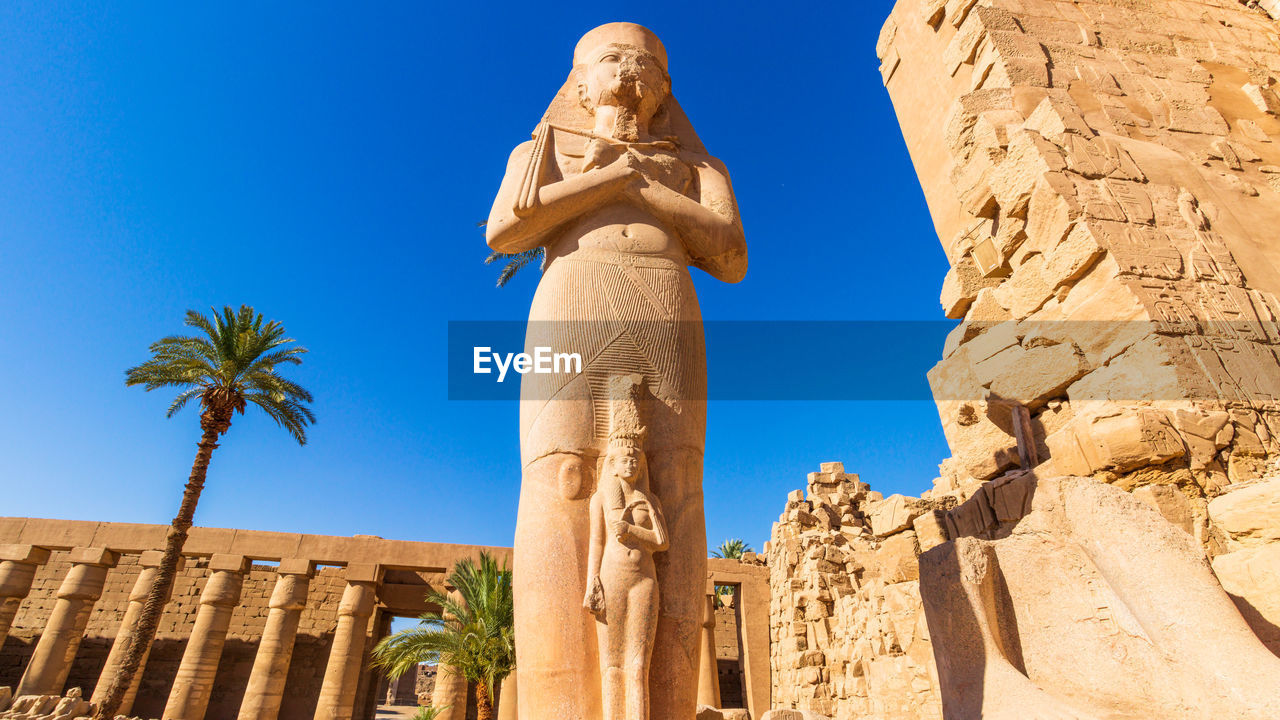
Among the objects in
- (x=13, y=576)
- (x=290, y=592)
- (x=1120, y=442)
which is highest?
(x=13, y=576)

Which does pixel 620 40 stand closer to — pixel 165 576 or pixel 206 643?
pixel 165 576

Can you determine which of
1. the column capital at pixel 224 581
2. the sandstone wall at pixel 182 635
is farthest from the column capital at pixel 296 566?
the sandstone wall at pixel 182 635

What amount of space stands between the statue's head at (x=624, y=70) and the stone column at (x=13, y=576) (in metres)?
18.2

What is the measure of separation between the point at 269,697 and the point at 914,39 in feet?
51.2

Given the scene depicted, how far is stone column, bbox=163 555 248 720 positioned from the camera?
13.5m

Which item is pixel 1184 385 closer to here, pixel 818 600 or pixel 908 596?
pixel 908 596

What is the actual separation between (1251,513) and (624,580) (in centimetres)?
232

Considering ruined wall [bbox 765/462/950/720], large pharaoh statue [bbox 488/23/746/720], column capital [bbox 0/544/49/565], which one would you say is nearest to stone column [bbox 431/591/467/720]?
ruined wall [bbox 765/462/950/720]

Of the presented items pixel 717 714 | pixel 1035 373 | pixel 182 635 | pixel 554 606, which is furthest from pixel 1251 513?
pixel 182 635

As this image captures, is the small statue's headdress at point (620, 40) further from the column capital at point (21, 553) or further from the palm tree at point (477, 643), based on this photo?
the column capital at point (21, 553)

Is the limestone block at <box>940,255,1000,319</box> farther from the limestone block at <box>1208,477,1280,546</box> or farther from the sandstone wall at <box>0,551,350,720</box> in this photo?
the sandstone wall at <box>0,551,350,720</box>

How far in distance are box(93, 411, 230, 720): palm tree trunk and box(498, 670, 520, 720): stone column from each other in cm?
611

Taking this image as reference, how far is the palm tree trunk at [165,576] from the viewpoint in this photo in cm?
1130

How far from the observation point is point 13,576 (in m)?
14.6
